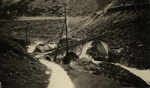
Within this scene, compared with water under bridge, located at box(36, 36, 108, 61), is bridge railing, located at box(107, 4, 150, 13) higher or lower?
higher

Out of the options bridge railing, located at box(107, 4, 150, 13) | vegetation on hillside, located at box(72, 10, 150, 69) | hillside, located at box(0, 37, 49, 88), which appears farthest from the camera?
bridge railing, located at box(107, 4, 150, 13)

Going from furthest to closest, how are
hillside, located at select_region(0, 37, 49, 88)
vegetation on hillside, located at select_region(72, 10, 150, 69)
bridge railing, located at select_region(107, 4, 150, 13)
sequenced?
bridge railing, located at select_region(107, 4, 150, 13), vegetation on hillside, located at select_region(72, 10, 150, 69), hillside, located at select_region(0, 37, 49, 88)

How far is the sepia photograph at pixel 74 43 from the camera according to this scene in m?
3.18

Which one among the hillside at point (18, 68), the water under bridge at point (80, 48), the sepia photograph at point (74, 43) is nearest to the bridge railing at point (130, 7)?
the sepia photograph at point (74, 43)

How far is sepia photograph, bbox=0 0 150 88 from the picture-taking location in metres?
3.18

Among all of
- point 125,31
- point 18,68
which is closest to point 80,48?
point 125,31

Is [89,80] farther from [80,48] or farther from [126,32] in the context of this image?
[126,32]

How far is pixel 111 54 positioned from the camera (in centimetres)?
334

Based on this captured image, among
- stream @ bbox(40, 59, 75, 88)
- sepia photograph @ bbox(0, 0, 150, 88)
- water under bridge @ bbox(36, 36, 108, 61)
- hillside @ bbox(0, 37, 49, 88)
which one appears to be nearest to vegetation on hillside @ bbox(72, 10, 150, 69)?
sepia photograph @ bbox(0, 0, 150, 88)

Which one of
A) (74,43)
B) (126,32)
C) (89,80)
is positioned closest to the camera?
(89,80)

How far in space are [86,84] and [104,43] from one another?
1035mm

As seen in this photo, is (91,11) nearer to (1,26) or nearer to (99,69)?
(99,69)

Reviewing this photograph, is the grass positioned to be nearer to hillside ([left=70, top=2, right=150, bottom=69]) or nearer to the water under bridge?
the water under bridge

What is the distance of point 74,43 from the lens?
353 cm
